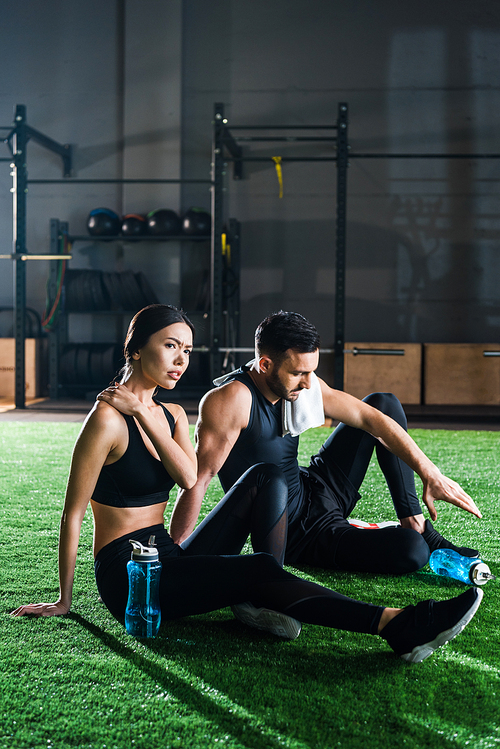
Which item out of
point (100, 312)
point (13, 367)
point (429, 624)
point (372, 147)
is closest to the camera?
point (429, 624)

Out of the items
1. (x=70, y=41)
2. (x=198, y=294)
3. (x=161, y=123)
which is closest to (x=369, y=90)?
(x=161, y=123)

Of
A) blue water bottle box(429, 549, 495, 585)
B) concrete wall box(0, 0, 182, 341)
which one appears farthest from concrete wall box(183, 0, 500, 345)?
blue water bottle box(429, 549, 495, 585)

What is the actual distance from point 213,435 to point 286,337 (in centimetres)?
36

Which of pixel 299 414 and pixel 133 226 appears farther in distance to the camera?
pixel 133 226

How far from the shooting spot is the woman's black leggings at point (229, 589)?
1.49 metres

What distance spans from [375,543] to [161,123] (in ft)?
22.4

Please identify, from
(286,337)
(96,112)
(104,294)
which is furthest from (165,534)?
(96,112)

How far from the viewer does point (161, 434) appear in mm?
1668

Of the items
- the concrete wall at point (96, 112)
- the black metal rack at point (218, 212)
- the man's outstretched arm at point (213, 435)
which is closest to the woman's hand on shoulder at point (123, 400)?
the man's outstretched arm at point (213, 435)

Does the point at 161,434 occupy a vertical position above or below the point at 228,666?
above

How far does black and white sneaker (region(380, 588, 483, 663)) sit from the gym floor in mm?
4351

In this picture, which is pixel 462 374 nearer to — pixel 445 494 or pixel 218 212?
pixel 218 212

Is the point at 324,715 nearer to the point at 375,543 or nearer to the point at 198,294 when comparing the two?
the point at 375,543

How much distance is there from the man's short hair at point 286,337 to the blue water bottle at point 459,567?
2.74 feet
